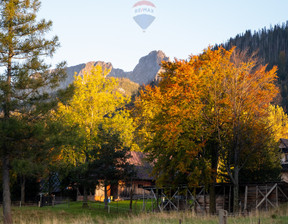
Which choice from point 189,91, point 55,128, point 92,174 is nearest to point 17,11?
→ point 55,128

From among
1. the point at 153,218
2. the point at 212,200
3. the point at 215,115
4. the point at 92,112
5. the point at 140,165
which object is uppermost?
the point at 92,112

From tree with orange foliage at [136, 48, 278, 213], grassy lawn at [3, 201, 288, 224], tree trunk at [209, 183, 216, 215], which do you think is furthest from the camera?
tree trunk at [209, 183, 216, 215]

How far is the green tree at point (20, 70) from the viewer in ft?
77.5

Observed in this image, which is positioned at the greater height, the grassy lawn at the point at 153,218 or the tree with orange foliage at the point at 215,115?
the tree with orange foliage at the point at 215,115

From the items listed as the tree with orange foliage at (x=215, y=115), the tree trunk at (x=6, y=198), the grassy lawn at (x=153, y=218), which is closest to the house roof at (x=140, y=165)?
the grassy lawn at (x=153, y=218)

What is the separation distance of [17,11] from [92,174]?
2109 centimetres

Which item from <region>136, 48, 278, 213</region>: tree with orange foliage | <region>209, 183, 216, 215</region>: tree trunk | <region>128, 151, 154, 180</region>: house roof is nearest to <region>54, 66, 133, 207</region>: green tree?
<region>128, 151, 154, 180</region>: house roof

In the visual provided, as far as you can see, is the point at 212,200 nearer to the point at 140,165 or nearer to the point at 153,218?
the point at 153,218

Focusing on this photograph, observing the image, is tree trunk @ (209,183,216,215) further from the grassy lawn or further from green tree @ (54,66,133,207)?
green tree @ (54,66,133,207)

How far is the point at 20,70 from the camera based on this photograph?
24.2m

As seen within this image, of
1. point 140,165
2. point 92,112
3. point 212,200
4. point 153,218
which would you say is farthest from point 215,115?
point 140,165

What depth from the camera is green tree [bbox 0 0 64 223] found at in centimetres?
2361

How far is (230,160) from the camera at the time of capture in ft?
89.6

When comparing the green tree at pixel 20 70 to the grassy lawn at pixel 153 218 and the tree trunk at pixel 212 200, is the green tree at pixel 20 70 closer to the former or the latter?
the grassy lawn at pixel 153 218
